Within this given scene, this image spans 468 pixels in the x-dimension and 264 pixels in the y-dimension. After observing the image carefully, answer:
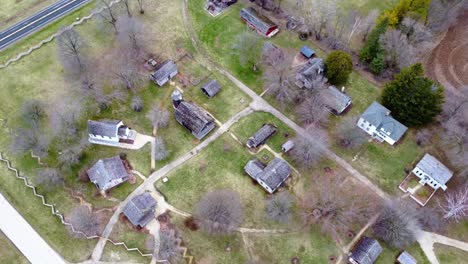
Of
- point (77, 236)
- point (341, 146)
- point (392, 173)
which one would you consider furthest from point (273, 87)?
point (77, 236)

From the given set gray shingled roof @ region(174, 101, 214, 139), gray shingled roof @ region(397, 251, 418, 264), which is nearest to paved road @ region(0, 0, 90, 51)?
gray shingled roof @ region(174, 101, 214, 139)

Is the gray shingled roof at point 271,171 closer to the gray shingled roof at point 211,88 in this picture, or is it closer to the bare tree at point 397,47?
the gray shingled roof at point 211,88

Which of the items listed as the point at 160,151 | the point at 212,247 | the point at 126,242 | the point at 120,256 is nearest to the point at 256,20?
the point at 160,151

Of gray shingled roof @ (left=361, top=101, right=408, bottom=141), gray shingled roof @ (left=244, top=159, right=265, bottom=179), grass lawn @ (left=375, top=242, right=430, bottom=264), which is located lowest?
grass lawn @ (left=375, top=242, right=430, bottom=264)

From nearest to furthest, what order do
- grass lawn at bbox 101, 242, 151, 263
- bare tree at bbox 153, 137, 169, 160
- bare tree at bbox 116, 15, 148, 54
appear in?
grass lawn at bbox 101, 242, 151, 263
bare tree at bbox 153, 137, 169, 160
bare tree at bbox 116, 15, 148, 54

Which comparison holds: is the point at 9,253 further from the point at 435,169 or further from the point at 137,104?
the point at 435,169

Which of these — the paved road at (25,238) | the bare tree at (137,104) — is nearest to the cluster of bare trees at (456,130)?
the bare tree at (137,104)

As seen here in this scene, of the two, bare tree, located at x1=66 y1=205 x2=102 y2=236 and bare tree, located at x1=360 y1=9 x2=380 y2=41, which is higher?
bare tree, located at x1=360 y1=9 x2=380 y2=41

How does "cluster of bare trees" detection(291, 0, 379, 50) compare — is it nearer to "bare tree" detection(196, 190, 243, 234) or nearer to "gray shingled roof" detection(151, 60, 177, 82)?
"gray shingled roof" detection(151, 60, 177, 82)
